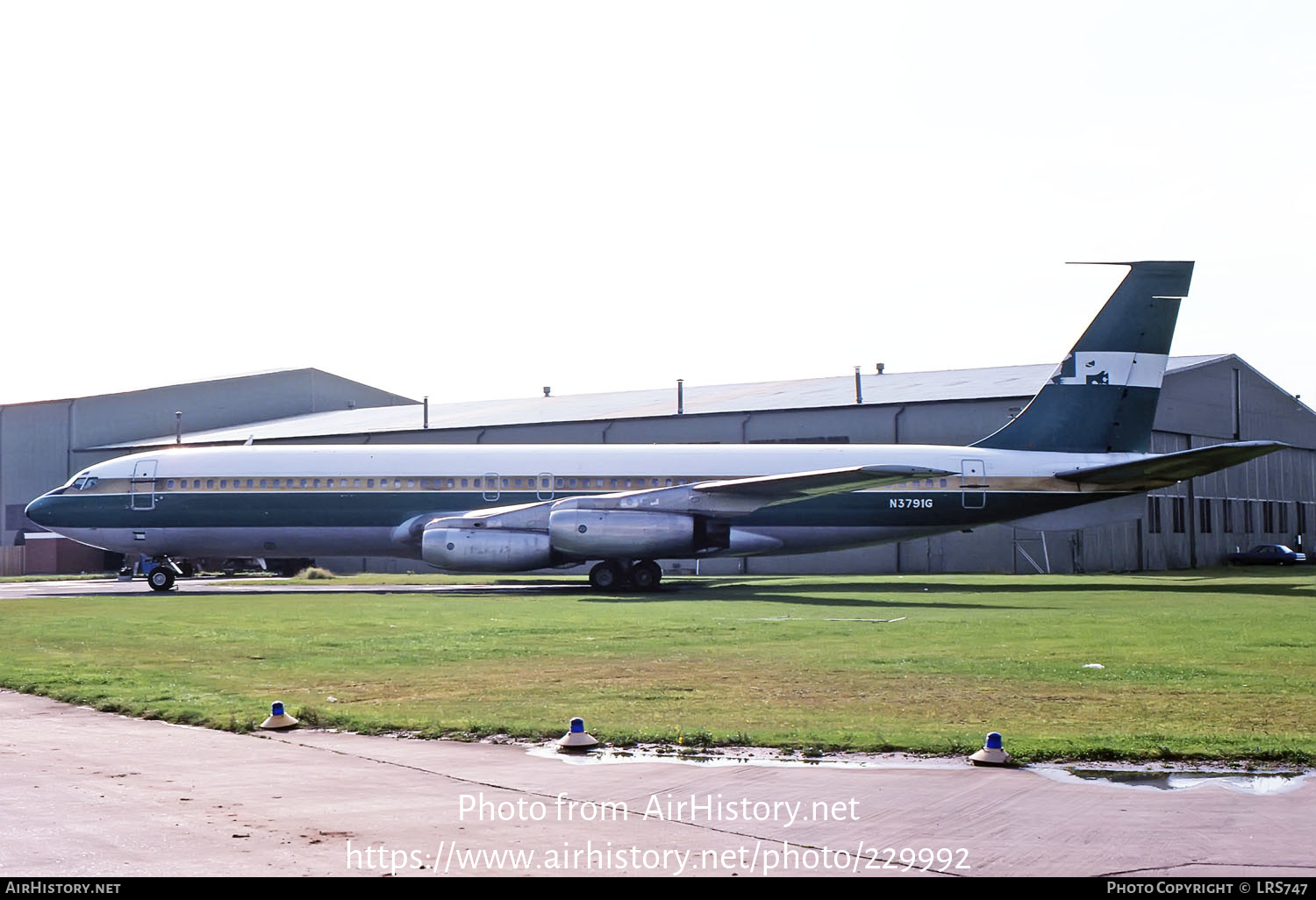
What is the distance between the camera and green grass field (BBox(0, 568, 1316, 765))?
9562mm

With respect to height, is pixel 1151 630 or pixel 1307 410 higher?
pixel 1307 410

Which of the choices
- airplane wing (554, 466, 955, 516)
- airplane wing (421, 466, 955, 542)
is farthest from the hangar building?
airplane wing (421, 466, 955, 542)

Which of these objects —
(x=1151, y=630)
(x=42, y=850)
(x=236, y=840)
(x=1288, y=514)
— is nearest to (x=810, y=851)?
(x=236, y=840)

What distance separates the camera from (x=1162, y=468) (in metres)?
30.8

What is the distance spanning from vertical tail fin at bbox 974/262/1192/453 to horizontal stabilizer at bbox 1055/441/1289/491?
51.1 inches

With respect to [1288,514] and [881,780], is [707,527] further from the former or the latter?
[1288,514]

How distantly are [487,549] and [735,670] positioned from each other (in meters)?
18.1

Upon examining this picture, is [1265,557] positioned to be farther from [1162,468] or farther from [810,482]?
[810,482]

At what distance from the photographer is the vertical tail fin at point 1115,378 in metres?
32.2

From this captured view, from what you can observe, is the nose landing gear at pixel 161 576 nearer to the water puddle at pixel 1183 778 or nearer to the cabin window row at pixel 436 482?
the cabin window row at pixel 436 482

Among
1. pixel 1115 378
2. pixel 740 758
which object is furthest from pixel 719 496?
pixel 740 758

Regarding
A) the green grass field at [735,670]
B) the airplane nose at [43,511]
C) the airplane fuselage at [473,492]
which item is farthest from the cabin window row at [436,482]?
the green grass field at [735,670]
